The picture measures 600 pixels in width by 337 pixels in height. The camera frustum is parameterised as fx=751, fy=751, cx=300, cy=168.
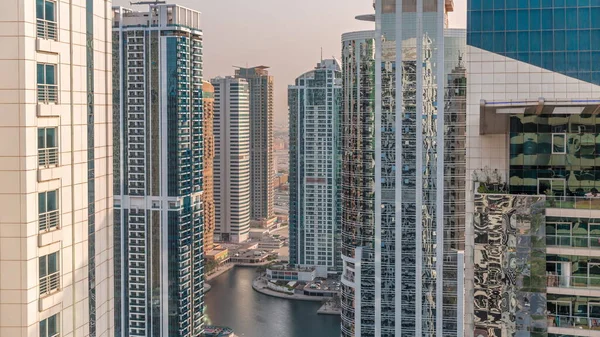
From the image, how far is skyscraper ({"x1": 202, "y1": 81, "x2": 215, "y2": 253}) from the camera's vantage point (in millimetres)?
32812

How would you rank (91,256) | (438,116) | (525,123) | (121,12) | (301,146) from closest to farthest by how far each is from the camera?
(91,256)
(525,123)
(438,116)
(121,12)
(301,146)

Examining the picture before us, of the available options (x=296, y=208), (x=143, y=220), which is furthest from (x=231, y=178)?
(x=143, y=220)

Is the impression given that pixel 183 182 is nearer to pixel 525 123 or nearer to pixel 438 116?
pixel 438 116

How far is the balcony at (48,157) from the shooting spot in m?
3.27

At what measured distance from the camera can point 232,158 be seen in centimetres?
3656

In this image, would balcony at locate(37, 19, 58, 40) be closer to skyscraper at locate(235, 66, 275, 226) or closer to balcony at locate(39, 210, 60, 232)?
balcony at locate(39, 210, 60, 232)

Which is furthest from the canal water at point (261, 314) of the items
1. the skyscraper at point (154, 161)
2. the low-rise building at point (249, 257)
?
the skyscraper at point (154, 161)

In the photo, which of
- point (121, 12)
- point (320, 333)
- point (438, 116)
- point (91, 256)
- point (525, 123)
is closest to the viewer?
point (91, 256)

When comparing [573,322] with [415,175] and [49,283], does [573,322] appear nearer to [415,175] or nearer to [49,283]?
[49,283]

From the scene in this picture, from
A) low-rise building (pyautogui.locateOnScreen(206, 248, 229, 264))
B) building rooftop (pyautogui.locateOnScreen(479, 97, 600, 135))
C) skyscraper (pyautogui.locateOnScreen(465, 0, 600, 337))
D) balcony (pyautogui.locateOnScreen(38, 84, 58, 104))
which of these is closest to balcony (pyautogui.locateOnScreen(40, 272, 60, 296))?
balcony (pyautogui.locateOnScreen(38, 84, 58, 104))

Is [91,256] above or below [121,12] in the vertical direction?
below

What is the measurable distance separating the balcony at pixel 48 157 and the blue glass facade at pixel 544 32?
349 centimetres

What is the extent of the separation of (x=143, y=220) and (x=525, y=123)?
53.6 ft

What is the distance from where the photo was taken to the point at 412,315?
12.8 metres
